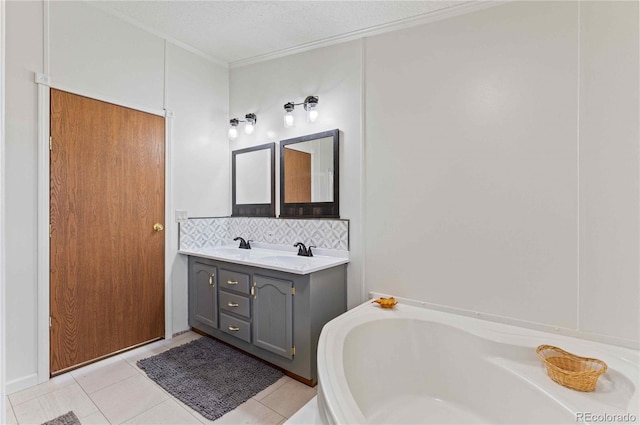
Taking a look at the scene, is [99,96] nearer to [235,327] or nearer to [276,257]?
[276,257]

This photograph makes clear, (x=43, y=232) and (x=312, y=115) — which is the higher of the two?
(x=312, y=115)

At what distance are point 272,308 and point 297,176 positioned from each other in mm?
1138

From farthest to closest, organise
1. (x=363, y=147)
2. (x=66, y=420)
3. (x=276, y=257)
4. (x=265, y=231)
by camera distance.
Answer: (x=265, y=231), (x=276, y=257), (x=363, y=147), (x=66, y=420)

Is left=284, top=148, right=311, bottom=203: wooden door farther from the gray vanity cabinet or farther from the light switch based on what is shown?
the light switch

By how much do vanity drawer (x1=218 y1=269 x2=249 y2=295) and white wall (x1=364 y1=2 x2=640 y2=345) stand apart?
3.16ft

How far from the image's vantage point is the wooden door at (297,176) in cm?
271

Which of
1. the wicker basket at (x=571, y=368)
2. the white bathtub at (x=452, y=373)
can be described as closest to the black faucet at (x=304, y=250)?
the white bathtub at (x=452, y=373)

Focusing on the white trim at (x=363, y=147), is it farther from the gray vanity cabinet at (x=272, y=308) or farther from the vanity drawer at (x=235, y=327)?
the vanity drawer at (x=235, y=327)

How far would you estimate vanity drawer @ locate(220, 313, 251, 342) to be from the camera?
239 cm

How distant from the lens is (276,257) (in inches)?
105

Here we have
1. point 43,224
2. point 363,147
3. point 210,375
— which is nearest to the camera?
point 43,224

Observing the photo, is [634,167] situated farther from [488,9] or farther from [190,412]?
[190,412]

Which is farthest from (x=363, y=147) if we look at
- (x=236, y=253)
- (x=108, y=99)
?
(x=108, y=99)

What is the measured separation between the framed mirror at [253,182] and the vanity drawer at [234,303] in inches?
32.2
